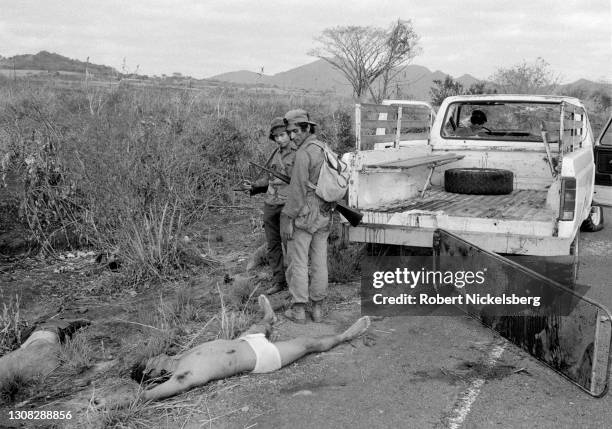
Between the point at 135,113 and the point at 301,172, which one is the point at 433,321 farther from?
the point at 135,113

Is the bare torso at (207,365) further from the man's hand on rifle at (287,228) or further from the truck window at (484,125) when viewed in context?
the truck window at (484,125)

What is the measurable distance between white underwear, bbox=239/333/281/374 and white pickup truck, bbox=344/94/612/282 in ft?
6.18

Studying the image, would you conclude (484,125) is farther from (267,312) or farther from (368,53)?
(368,53)

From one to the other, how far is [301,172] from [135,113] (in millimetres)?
3138

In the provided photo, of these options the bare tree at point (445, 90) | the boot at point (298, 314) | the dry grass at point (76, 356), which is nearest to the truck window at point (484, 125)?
the boot at point (298, 314)

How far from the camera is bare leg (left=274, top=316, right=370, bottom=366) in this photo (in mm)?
4277

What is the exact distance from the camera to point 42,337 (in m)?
4.66

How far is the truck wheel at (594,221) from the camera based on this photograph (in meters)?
8.60

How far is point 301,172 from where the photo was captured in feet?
16.1

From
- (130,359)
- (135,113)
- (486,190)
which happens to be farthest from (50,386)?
(486,190)

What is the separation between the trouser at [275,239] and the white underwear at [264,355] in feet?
5.63

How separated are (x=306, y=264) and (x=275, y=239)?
2.87ft

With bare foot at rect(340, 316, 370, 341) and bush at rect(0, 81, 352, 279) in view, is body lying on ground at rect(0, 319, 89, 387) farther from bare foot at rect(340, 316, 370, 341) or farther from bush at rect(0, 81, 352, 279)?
bare foot at rect(340, 316, 370, 341)

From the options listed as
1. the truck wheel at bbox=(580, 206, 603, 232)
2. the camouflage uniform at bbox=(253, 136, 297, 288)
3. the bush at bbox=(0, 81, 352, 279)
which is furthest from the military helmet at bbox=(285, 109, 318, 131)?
the truck wheel at bbox=(580, 206, 603, 232)
